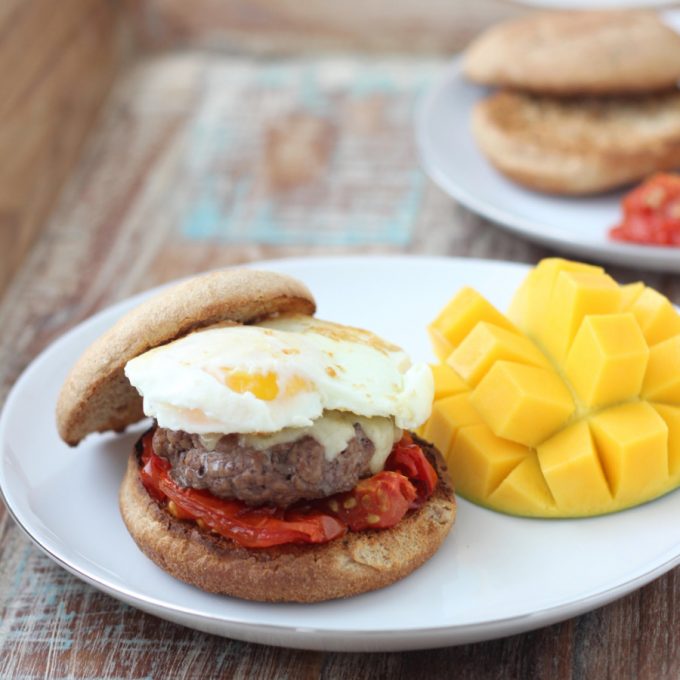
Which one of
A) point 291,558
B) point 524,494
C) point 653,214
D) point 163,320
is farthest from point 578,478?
point 653,214

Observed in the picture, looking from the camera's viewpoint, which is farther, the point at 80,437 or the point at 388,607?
the point at 80,437

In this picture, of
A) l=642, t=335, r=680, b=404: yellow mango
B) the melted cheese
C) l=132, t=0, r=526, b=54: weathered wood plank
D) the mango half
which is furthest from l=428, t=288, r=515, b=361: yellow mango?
l=132, t=0, r=526, b=54: weathered wood plank

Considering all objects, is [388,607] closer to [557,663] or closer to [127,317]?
[557,663]

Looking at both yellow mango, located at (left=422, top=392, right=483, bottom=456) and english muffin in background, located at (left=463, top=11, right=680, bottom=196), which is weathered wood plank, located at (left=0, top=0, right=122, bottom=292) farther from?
yellow mango, located at (left=422, top=392, right=483, bottom=456)

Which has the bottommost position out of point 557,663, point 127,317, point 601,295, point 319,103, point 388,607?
point 319,103

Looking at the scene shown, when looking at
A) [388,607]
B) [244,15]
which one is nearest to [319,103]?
[244,15]

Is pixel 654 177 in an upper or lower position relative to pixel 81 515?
lower

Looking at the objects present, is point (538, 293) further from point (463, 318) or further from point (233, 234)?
point (233, 234)
